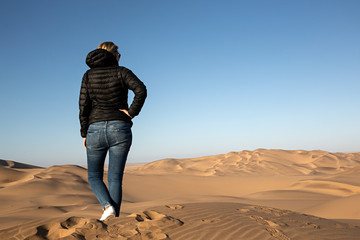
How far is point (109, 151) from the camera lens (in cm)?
302

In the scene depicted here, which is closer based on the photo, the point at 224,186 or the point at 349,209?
the point at 349,209

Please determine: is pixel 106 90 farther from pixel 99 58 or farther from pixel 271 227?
pixel 271 227

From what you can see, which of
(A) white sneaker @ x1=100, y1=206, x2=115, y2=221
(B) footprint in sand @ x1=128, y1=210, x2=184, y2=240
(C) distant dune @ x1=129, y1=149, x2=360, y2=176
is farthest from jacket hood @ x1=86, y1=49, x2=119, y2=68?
(C) distant dune @ x1=129, y1=149, x2=360, y2=176

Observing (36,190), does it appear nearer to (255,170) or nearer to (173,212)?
(173,212)

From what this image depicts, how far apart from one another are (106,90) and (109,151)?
0.68 metres

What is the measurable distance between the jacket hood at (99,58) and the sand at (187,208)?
168 cm

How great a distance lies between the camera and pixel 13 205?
26.0 feet

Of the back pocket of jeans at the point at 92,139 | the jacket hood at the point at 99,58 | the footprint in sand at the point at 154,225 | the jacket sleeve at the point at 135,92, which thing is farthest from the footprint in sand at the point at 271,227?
the jacket hood at the point at 99,58

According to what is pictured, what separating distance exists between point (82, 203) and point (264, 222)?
7259 millimetres

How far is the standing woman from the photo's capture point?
292 centimetres

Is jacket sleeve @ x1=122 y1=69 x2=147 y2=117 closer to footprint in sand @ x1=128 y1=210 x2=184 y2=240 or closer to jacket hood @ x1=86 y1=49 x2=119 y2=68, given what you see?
jacket hood @ x1=86 y1=49 x2=119 y2=68

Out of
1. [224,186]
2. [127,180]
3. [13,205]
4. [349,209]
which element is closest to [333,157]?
[224,186]

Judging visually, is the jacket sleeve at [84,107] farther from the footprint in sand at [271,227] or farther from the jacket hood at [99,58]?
the footprint in sand at [271,227]

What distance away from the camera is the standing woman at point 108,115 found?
292 centimetres
